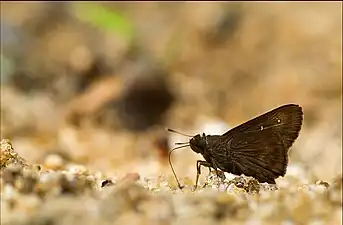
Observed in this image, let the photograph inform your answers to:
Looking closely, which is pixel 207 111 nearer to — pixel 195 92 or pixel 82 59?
pixel 195 92

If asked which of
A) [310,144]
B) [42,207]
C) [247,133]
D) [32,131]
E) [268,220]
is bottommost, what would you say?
[268,220]

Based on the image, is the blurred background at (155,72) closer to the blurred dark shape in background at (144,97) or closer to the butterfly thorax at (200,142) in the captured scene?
the blurred dark shape in background at (144,97)

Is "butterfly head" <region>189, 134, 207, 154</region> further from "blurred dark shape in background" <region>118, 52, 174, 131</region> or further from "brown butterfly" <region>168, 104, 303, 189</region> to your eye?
"blurred dark shape in background" <region>118, 52, 174, 131</region>

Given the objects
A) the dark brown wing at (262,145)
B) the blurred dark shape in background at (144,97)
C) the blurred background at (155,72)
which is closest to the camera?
the dark brown wing at (262,145)

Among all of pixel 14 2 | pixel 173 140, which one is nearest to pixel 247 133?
pixel 173 140

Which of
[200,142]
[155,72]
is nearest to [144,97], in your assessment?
[155,72]

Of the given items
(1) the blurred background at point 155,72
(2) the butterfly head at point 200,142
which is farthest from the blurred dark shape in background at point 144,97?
(2) the butterfly head at point 200,142
